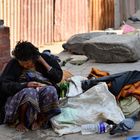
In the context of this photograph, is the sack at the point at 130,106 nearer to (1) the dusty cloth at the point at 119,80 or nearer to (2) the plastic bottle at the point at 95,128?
(1) the dusty cloth at the point at 119,80

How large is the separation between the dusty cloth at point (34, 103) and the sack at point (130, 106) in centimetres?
77

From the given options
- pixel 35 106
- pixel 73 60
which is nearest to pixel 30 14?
pixel 73 60

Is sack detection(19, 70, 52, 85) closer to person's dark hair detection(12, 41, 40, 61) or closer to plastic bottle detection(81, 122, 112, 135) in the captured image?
person's dark hair detection(12, 41, 40, 61)


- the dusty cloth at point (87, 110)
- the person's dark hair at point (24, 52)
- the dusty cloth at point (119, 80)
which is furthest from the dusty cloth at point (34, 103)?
the dusty cloth at point (119, 80)

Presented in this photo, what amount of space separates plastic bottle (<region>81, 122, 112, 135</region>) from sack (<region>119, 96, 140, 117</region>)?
365mm

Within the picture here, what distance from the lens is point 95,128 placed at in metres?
5.03

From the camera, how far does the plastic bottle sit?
501 cm

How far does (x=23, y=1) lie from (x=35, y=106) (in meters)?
6.61

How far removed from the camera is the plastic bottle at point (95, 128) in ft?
16.4

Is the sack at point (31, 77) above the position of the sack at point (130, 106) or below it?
above

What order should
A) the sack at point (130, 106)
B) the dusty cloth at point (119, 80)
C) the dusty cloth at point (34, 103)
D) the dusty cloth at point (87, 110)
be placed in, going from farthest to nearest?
the dusty cloth at point (119, 80) → the sack at point (130, 106) → the dusty cloth at point (87, 110) → the dusty cloth at point (34, 103)

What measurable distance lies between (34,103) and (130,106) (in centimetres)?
114

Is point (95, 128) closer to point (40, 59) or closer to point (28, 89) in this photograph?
point (28, 89)

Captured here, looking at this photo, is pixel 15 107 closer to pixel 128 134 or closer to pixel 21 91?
pixel 21 91
